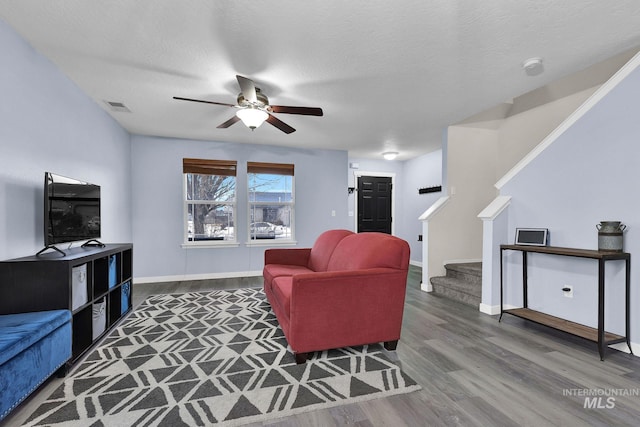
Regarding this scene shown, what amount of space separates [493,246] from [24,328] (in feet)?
12.8

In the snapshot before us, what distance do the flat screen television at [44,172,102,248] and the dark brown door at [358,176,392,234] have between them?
4.96 meters

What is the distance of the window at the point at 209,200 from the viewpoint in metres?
4.92

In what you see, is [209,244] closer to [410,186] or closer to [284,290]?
[284,290]

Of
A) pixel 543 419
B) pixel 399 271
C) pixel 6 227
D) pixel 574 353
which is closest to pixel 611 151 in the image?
pixel 574 353

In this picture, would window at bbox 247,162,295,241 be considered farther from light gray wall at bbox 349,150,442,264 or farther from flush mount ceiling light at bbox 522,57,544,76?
flush mount ceiling light at bbox 522,57,544,76

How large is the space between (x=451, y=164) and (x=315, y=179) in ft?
7.98

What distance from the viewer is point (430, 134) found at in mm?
4641

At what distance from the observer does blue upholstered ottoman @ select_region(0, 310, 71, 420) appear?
1432 millimetres

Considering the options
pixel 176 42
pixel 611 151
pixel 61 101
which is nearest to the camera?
pixel 176 42

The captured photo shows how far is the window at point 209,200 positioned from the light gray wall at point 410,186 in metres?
2.73

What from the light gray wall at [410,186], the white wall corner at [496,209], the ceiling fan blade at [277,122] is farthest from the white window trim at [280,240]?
the white wall corner at [496,209]

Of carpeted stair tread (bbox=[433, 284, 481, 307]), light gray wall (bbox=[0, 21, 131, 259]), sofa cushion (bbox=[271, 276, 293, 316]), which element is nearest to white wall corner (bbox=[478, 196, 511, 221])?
carpeted stair tread (bbox=[433, 284, 481, 307])

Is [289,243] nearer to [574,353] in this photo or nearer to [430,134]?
[430,134]

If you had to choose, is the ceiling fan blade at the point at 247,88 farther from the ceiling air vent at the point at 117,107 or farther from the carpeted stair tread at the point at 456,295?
the carpeted stair tread at the point at 456,295
